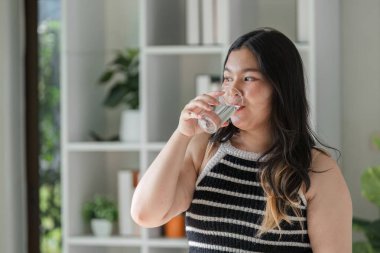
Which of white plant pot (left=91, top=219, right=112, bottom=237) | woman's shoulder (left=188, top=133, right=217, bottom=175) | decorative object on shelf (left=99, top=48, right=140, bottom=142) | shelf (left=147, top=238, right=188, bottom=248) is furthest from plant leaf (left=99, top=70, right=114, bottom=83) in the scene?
woman's shoulder (left=188, top=133, right=217, bottom=175)

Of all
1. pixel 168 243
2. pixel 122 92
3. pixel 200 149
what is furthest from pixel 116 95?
pixel 200 149

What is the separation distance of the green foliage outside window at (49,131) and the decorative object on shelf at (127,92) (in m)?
0.35

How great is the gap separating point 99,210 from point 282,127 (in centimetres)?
197

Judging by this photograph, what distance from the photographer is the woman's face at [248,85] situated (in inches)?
65.5

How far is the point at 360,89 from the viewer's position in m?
3.48

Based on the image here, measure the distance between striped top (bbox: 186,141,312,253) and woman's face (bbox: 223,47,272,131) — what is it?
125mm

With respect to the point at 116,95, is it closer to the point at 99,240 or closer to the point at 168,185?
the point at 99,240

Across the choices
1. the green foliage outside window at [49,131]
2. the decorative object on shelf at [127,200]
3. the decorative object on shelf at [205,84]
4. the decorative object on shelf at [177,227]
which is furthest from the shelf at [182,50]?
the green foliage outside window at [49,131]

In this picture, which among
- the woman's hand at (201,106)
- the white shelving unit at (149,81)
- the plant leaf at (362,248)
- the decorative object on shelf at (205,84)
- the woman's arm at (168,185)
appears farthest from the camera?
the decorative object on shelf at (205,84)

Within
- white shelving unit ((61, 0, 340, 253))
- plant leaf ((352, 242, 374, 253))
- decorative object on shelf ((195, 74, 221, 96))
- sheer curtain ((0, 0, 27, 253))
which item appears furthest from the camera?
sheer curtain ((0, 0, 27, 253))

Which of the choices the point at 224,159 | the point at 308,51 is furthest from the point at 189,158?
the point at 308,51

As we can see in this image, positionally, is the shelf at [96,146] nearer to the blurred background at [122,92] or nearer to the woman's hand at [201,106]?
the blurred background at [122,92]

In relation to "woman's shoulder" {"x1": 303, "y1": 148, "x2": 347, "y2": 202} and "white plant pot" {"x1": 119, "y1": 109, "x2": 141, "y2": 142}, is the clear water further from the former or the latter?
"white plant pot" {"x1": 119, "y1": 109, "x2": 141, "y2": 142}

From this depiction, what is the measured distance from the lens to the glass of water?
158 cm
